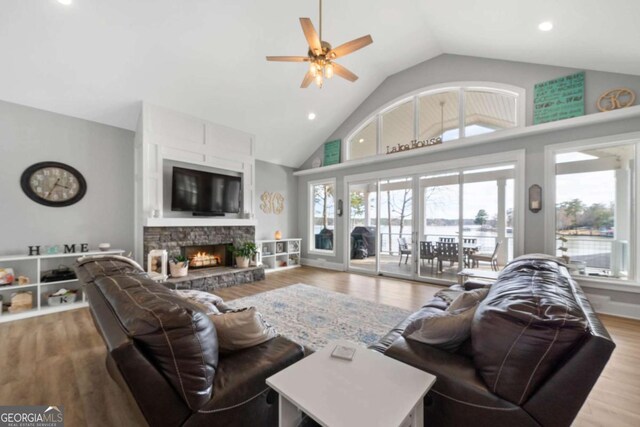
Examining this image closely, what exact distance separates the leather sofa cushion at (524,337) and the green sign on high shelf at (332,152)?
5.84 metres

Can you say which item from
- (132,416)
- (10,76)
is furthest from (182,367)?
(10,76)

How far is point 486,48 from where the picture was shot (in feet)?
14.1

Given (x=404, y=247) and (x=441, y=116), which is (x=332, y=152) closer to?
(x=441, y=116)

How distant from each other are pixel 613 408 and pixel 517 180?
340 cm

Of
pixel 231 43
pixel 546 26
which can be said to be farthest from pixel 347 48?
pixel 546 26

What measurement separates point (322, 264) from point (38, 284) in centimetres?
529

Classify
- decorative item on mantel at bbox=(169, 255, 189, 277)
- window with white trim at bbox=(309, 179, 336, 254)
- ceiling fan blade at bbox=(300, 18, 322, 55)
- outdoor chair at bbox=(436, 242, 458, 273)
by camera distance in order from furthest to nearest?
window with white trim at bbox=(309, 179, 336, 254), outdoor chair at bbox=(436, 242, 458, 273), decorative item on mantel at bbox=(169, 255, 189, 277), ceiling fan blade at bbox=(300, 18, 322, 55)

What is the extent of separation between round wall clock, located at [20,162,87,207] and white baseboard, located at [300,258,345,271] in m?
5.01

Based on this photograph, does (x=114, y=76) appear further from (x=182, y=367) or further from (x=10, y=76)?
(x=182, y=367)

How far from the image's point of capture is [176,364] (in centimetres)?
107

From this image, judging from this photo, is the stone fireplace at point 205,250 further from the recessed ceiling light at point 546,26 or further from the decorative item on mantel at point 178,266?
the recessed ceiling light at point 546,26

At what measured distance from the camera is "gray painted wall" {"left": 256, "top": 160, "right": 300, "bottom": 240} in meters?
6.78

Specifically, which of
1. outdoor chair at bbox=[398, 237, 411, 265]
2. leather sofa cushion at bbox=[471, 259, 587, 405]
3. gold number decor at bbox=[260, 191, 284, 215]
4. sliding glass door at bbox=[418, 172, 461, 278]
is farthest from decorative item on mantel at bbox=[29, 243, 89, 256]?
sliding glass door at bbox=[418, 172, 461, 278]

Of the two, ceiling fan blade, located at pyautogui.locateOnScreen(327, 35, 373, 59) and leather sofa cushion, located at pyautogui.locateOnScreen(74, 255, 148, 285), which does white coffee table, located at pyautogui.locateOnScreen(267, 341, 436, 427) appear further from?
ceiling fan blade, located at pyautogui.locateOnScreen(327, 35, 373, 59)
